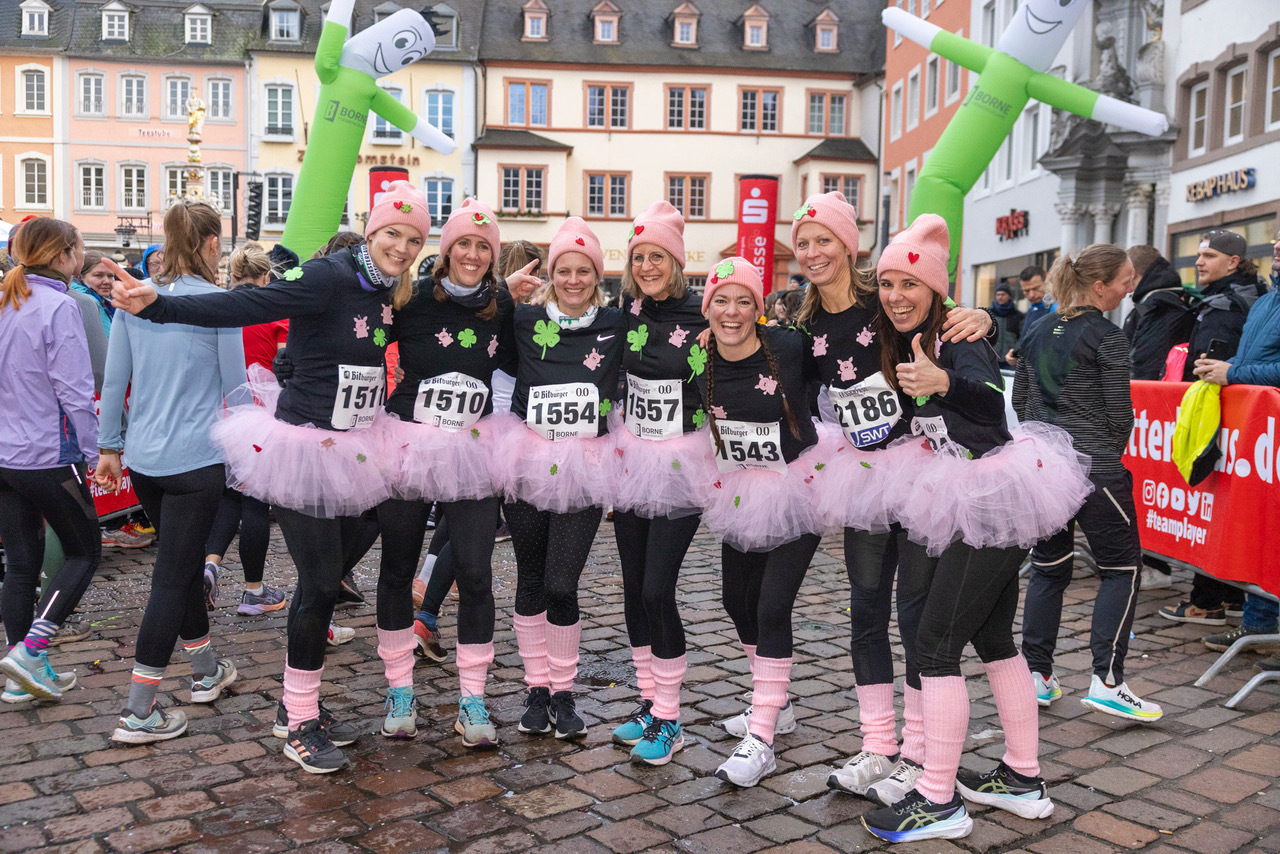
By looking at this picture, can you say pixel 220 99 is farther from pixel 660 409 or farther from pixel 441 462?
pixel 660 409

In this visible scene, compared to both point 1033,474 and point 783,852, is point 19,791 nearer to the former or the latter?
point 783,852

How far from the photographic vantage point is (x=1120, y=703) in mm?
5152

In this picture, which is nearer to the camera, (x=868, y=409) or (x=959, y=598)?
(x=959, y=598)

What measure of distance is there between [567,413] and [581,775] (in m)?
1.50

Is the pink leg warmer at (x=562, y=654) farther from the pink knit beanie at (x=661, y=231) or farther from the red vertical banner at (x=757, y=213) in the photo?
the red vertical banner at (x=757, y=213)

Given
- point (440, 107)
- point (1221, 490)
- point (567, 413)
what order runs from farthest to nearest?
1. point (440, 107)
2. point (1221, 490)
3. point (567, 413)

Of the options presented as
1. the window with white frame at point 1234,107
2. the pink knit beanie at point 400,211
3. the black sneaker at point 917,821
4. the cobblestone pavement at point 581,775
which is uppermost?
the window with white frame at point 1234,107

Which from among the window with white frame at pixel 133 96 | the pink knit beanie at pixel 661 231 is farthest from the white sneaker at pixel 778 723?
the window with white frame at pixel 133 96

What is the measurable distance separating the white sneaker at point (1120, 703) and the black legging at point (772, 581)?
171 centimetres

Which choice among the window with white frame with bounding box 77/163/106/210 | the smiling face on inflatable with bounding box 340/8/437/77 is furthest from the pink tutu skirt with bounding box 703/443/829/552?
the window with white frame with bounding box 77/163/106/210

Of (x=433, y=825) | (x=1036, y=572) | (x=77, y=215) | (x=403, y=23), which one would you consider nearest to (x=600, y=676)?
(x=433, y=825)

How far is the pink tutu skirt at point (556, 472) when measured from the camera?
4586 millimetres

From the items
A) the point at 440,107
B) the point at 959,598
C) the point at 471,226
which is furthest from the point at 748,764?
the point at 440,107

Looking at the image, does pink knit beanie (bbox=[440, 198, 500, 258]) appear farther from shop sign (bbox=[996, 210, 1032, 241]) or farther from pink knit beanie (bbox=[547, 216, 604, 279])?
shop sign (bbox=[996, 210, 1032, 241])
